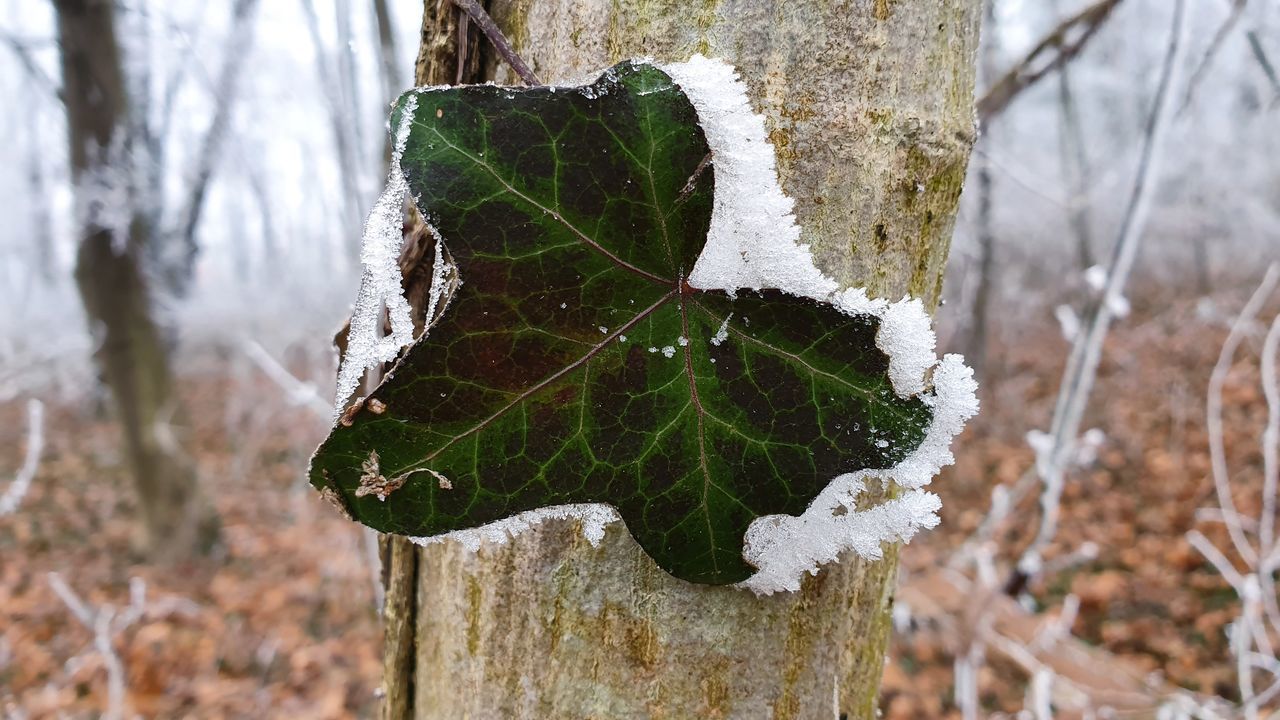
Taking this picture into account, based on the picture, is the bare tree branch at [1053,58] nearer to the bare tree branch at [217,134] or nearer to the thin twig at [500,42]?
the thin twig at [500,42]

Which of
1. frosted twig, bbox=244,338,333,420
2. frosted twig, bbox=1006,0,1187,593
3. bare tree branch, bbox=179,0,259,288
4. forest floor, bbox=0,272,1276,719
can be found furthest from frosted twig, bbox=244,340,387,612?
bare tree branch, bbox=179,0,259,288

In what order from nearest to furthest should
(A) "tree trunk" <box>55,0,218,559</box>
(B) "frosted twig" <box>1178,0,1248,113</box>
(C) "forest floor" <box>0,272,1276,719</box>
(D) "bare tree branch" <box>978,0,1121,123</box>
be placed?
(D) "bare tree branch" <box>978,0,1121,123</box>
(B) "frosted twig" <box>1178,0,1248,113</box>
(C) "forest floor" <box>0,272,1276,719</box>
(A) "tree trunk" <box>55,0,218,559</box>

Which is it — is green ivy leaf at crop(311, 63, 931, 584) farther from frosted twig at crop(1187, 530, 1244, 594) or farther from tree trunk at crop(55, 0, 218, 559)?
tree trunk at crop(55, 0, 218, 559)

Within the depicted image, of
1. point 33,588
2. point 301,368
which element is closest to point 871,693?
point 33,588

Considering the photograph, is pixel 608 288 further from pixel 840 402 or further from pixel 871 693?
pixel 871 693

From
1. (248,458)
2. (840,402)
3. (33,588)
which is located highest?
(840,402)

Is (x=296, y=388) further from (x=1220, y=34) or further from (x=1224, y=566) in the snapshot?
(x=1224, y=566)

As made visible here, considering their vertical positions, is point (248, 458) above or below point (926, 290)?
below
